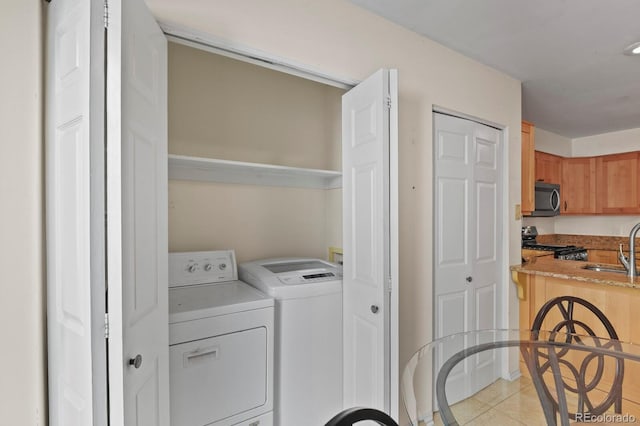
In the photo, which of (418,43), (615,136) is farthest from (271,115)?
(615,136)

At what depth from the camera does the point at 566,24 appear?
1805 mm

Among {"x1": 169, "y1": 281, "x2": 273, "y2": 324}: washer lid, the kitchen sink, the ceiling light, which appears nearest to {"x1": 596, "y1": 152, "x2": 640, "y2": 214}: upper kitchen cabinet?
the kitchen sink

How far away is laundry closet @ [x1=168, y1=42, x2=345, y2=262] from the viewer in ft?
6.58

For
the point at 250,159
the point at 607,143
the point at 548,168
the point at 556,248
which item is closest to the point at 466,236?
the point at 250,159

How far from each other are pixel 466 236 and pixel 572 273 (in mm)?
842

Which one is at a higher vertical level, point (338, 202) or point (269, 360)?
point (338, 202)

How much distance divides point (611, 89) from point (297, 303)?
3.43m

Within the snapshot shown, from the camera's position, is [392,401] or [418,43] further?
[418,43]

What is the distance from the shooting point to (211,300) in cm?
155

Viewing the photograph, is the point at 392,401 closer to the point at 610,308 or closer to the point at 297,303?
the point at 297,303

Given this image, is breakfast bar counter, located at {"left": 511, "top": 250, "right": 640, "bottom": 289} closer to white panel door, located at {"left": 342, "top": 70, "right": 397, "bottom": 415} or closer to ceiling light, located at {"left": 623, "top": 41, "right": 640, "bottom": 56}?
ceiling light, located at {"left": 623, "top": 41, "right": 640, "bottom": 56}

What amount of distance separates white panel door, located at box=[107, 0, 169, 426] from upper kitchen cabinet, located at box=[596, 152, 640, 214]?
17.6 feet

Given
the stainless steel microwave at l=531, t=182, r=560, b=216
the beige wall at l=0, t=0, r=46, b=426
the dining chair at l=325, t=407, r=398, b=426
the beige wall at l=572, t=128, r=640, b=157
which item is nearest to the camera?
the dining chair at l=325, t=407, r=398, b=426

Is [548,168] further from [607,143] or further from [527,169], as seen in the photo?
[527,169]
